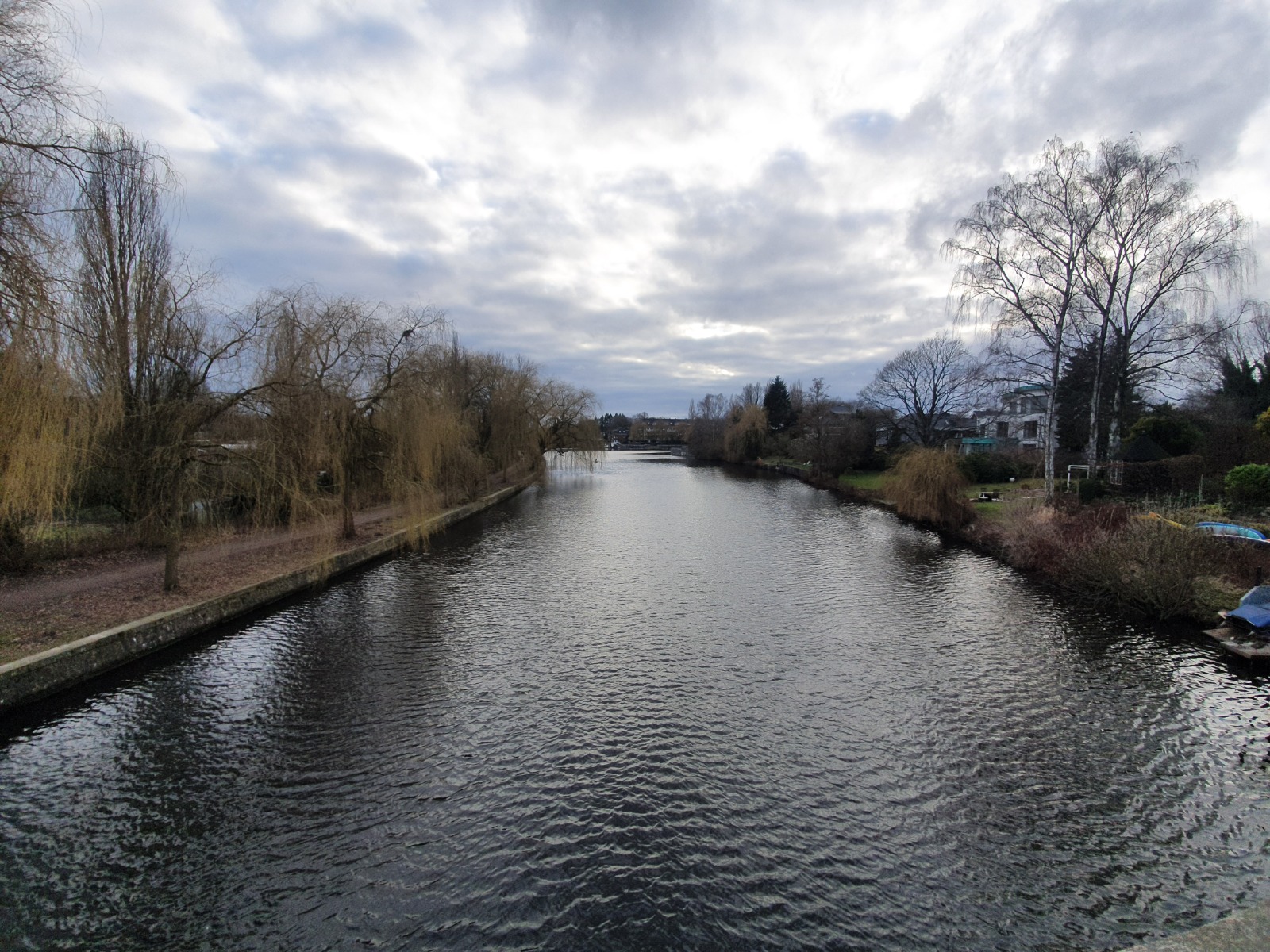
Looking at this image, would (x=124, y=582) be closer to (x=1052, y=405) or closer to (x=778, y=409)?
(x=1052, y=405)

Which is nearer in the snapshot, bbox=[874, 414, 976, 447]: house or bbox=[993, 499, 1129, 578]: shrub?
bbox=[993, 499, 1129, 578]: shrub

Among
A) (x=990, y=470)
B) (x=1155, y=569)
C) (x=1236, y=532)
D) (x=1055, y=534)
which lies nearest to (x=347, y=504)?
(x=1055, y=534)

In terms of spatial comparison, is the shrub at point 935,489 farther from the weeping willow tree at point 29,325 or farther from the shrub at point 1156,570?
the weeping willow tree at point 29,325

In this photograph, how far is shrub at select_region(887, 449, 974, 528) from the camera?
20984 mm

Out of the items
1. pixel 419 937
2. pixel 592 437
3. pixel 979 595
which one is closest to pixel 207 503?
pixel 419 937

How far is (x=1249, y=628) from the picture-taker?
9.94m

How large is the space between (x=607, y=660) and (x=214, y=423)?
8.23 meters

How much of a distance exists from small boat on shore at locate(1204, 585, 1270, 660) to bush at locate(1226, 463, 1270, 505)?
6.37 meters

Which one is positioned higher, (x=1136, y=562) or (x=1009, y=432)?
(x=1009, y=432)

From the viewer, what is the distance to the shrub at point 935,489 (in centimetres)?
2098

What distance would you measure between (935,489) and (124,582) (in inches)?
880

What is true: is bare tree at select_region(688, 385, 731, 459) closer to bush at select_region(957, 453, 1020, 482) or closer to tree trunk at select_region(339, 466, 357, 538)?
bush at select_region(957, 453, 1020, 482)

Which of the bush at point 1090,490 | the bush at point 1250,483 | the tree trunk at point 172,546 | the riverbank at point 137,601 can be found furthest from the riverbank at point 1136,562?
the tree trunk at point 172,546

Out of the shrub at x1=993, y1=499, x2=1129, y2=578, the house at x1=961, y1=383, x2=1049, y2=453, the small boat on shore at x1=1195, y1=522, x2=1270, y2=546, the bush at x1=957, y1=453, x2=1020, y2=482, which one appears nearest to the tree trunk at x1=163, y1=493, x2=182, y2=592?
the shrub at x1=993, y1=499, x2=1129, y2=578
